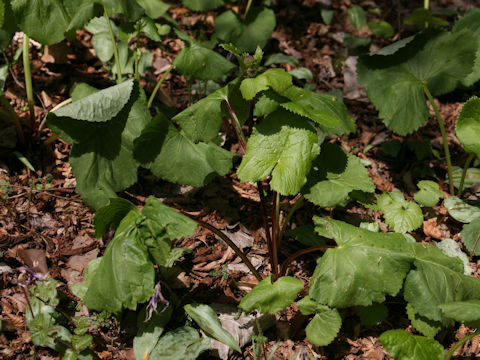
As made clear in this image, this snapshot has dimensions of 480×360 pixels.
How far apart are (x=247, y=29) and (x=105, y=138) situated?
5.34 ft

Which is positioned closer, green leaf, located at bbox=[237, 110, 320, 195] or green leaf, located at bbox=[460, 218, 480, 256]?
green leaf, located at bbox=[237, 110, 320, 195]

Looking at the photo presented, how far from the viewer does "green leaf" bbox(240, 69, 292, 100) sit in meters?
2.07

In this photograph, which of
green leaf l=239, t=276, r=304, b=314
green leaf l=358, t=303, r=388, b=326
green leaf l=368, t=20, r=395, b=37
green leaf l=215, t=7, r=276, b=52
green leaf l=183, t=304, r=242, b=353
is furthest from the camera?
green leaf l=368, t=20, r=395, b=37

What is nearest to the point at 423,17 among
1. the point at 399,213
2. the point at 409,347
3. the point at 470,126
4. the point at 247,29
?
the point at 470,126

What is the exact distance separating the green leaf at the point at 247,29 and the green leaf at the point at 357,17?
0.82 meters

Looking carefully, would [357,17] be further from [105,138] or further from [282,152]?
[105,138]

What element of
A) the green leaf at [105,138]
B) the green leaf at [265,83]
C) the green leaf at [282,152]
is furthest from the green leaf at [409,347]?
the green leaf at [105,138]

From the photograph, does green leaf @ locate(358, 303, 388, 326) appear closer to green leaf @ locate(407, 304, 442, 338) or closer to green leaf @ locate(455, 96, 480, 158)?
green leaf @ locate(407, 304, 442, 338)

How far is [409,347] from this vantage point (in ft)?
6.88

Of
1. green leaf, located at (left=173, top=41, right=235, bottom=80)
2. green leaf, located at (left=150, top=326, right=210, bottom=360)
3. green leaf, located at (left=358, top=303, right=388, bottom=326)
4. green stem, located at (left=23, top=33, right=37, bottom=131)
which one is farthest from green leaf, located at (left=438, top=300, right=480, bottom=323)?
green stem, located at (left=23, top=33, right=37, bottom=131)

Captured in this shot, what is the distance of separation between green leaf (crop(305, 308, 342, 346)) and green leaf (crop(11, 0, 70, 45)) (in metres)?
2.12

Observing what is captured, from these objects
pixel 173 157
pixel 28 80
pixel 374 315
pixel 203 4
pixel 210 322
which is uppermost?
pixel 203 4

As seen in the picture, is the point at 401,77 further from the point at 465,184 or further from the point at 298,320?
the point at 298,320

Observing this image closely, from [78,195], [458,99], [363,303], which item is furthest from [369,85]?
[78,195]
